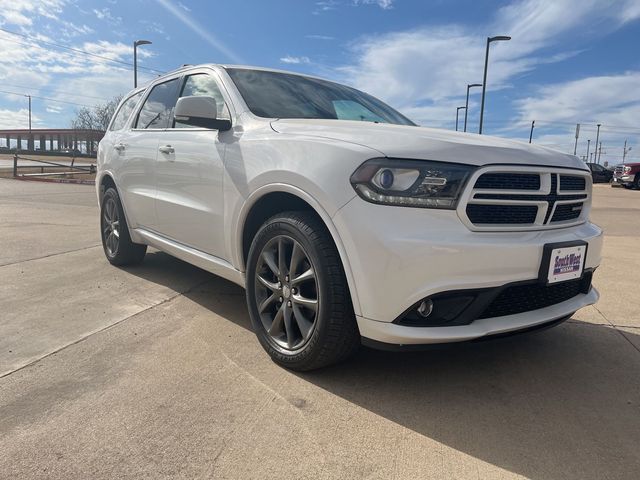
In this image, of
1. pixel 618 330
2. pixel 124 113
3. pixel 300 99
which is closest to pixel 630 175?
pixel 618 330

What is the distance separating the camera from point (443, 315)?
2301 mm

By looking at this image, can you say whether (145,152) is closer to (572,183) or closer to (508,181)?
(508,181)

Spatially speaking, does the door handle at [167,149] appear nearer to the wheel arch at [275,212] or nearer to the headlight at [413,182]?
the wheel arch at [275,212]

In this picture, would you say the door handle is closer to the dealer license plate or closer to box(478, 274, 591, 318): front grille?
box(478, 274, 591, 318): front grille

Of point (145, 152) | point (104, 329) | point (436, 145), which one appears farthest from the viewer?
point (145, 152)

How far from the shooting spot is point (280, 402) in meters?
2.44

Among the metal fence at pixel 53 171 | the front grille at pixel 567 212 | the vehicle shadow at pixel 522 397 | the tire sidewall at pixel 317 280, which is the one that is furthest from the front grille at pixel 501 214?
the metal fence at pixel 53 171

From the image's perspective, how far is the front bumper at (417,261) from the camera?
2182 mm

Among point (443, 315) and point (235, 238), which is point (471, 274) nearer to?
point (443, 315)

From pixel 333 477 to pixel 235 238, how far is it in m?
1.63

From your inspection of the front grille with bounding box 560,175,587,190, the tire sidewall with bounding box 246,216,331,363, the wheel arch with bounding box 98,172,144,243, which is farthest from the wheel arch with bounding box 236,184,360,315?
the wheel arch with bounding box 98,172,144,243

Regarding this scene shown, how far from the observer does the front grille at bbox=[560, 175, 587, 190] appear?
264 centimetres

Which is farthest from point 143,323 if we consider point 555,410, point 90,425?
point 555,410

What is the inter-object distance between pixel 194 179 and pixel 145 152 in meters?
1.03
